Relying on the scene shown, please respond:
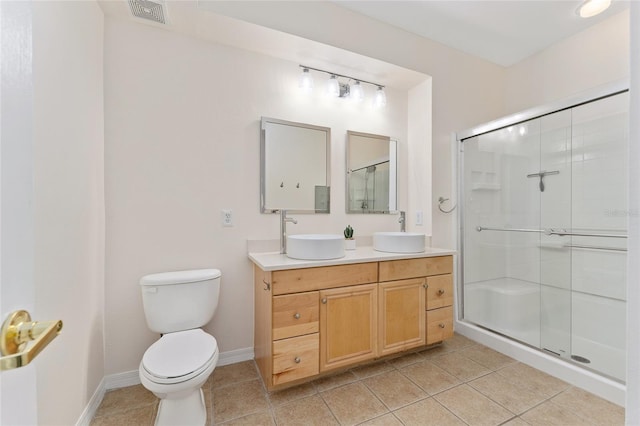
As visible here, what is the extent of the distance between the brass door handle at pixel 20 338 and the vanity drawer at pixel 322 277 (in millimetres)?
1104

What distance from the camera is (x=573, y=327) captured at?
2.01 metres

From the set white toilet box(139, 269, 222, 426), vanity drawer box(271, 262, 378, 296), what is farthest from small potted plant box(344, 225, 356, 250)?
white toilet box(139, 269, 222, 426)

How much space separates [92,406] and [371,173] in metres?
2.38

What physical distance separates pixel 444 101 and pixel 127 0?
2434mm

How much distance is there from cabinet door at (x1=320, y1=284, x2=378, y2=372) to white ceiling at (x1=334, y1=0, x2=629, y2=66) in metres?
2.10

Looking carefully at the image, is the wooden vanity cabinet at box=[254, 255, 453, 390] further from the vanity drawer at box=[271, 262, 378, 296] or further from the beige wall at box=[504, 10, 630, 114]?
the beige wall at box=[504, 10, 630, 114]

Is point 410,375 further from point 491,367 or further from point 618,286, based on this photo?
point 618,286

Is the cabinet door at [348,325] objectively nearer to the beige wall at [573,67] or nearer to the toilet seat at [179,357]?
the toilet seat at [179,357]

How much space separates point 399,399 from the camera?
1.55m

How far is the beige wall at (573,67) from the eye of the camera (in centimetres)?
208

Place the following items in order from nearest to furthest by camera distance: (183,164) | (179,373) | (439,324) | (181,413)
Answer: (179,373) → (181,413) → (183,164) → (439,324)

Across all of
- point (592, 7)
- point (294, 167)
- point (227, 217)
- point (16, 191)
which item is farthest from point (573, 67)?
point (16, 191)

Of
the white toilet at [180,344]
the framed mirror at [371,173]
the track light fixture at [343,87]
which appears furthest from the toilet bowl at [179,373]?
the track light fixture at [343,87]

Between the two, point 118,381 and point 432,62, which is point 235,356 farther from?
point 432,62
